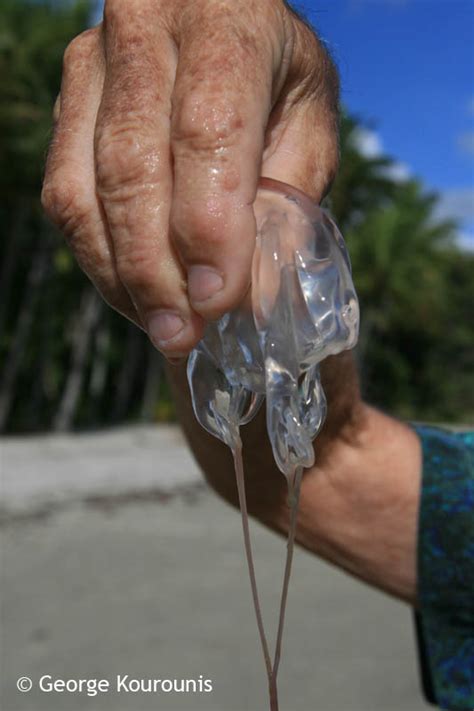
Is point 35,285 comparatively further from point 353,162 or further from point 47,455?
point 353,162

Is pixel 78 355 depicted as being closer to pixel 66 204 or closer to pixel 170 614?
pixel 170 614

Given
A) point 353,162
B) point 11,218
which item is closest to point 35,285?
point 11,218

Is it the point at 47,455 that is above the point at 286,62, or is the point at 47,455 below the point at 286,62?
below

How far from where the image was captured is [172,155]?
0.82 m

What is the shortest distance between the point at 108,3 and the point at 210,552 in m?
7.32

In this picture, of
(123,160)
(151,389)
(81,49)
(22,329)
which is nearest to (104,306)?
(151,389)

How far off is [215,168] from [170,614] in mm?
5765

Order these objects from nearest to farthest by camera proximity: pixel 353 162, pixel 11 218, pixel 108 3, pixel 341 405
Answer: pixel 108 3 < pixel 341 405 < pixel 11 218 < pixel 353 162

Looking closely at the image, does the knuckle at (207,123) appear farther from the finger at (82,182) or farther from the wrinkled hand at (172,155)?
the finger at (82,182)

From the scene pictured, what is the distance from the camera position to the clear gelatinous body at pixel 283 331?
2.78ft

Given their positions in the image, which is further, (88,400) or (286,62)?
(88,400)

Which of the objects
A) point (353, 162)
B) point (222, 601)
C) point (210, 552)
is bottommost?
point (210, 552)

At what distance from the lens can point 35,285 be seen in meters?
19.2

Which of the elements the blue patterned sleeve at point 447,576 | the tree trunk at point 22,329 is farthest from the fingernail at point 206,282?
the tree trunk at point 22,329
